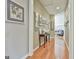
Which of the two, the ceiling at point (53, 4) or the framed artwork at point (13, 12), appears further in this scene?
the ceiling at point (53, 4)

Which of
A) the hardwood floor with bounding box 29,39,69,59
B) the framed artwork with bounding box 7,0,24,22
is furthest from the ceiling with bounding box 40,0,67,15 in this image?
the framed artwork with bounding box 7,0,24,22

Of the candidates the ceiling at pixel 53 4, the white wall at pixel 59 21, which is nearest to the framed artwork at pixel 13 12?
the ceiling at pixel 53 4

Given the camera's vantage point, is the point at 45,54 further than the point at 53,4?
No

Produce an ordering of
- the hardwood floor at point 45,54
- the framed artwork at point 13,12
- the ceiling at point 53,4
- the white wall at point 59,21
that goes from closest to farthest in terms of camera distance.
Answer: the framed artwork at point 13,12 → the hardwood floor at point 45,54 → the ceiling at point 53,4 → the white wall at point 59,21

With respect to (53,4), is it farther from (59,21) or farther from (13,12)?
(59,21)

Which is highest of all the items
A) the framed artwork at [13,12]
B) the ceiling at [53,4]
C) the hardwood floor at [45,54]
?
the ceiling at [53,4]

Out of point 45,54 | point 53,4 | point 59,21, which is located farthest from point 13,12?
point 59,21

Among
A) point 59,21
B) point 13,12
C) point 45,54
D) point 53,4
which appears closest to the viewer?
point 13,12

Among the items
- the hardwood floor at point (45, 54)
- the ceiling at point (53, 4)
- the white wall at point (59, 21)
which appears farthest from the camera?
the white wall at point (59, 21)

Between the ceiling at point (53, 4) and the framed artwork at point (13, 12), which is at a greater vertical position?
the ceiling at point (53, 4)

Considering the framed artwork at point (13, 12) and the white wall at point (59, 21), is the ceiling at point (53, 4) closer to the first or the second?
the framed artwork at point (13, 12)
